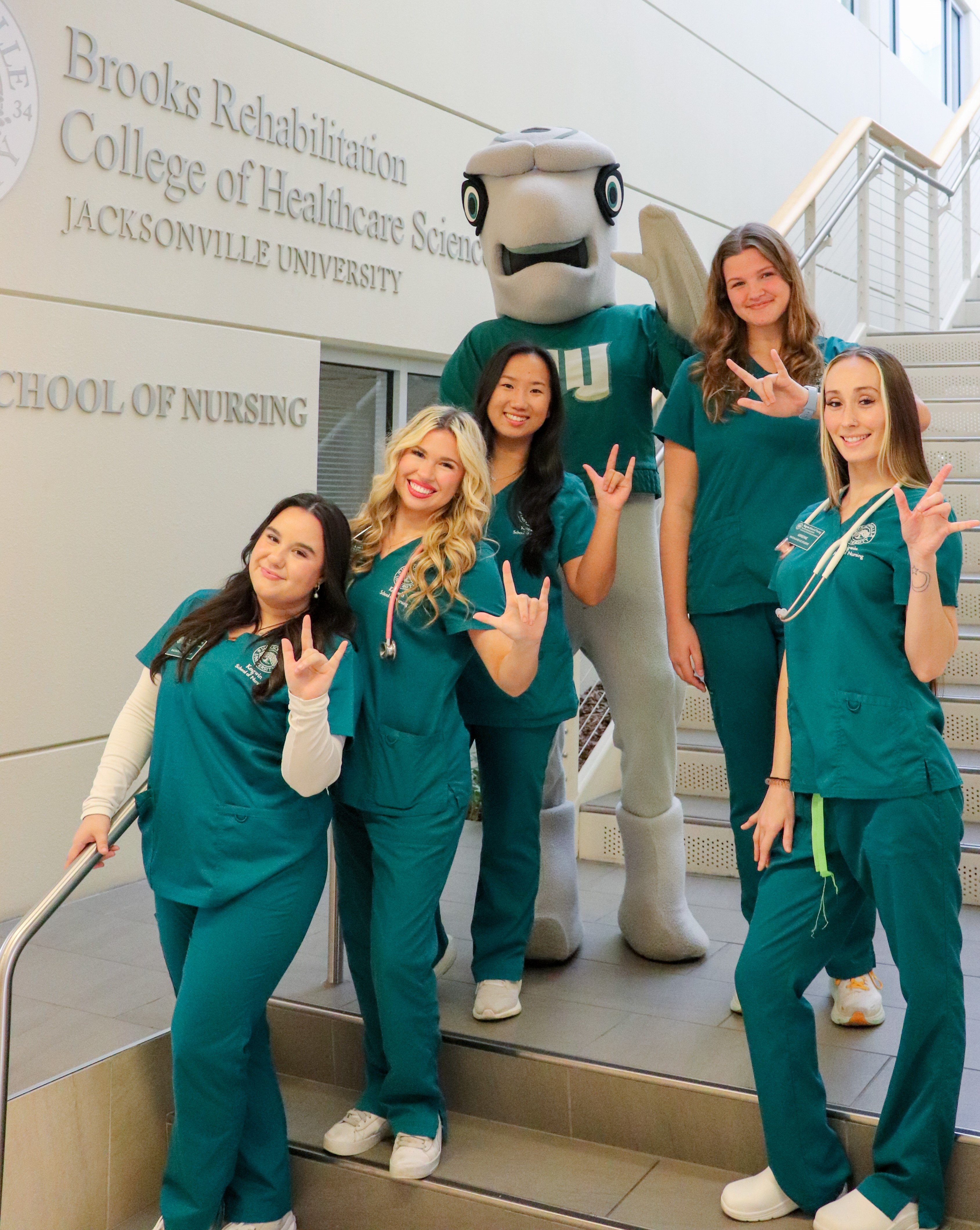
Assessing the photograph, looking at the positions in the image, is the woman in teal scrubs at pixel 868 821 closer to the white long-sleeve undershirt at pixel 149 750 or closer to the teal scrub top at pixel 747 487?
the teal scrub top at pixel 747 487

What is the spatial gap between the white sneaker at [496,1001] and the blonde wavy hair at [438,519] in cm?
92

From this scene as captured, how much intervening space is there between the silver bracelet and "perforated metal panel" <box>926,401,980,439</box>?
114 inches

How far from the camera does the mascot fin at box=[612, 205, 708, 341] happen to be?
8.92 feet

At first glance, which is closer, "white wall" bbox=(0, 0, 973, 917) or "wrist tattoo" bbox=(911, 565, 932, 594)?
"wrist tattoo" bbox=(911, 565, 932, 594)

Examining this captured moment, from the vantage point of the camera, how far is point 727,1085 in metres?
2.36

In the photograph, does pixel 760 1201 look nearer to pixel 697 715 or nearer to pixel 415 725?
pixel 415 725

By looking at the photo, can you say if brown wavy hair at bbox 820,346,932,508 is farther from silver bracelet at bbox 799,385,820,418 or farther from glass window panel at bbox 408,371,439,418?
glass window panel at bbox 408,371,439,418

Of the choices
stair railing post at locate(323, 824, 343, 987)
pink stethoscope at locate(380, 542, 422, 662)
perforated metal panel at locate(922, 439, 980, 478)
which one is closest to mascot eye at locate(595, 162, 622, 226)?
pink stethoscope at locate(380, 542, 422, 662)

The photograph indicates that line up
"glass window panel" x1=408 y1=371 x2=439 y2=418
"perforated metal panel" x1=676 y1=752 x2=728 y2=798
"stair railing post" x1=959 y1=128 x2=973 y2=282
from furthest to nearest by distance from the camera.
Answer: "stair railing post" x1=959 y1=128 x2=973 y2=282 → "glass window panel" x1=408 y1=371 x2=439 y2=418 → "perforated metal panel" x1=676 y1=752 x2=728 y2=798

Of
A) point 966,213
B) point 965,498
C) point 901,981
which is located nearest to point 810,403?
point 901,981

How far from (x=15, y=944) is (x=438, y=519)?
1.08m

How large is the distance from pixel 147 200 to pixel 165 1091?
2524mm

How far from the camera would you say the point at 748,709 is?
2.56m

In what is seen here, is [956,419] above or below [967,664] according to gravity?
above
